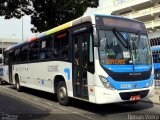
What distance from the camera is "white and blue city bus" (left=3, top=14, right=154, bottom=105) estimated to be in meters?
9.76

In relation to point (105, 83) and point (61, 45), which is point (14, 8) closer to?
point (61, 45)

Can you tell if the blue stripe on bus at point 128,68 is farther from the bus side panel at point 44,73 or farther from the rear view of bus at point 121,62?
the bus side panel at point 44,73

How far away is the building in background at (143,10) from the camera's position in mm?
49800

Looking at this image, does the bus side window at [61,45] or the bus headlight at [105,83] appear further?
the bus side window at [61,45]

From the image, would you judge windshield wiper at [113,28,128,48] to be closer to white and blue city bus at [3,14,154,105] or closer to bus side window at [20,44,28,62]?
white and blue city bus at [3,14,154,105]

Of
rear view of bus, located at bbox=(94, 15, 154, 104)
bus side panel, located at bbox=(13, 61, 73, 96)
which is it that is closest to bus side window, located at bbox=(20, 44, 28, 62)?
bus side panel, located at bbox=(13, 61, 73, 96)

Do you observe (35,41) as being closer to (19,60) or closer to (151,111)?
(19,60)

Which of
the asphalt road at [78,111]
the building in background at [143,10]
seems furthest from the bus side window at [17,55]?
the building in background at [143,10]

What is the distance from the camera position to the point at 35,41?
48.9 ft

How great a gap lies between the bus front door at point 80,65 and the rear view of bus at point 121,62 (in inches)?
28.0

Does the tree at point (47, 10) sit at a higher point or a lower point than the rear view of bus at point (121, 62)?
higher

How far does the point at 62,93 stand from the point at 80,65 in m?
1.81

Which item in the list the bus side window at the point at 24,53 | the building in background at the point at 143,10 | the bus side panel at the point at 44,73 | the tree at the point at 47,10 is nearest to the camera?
the bus side panel at the point at 44,73


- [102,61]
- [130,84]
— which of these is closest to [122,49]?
[102,61]
